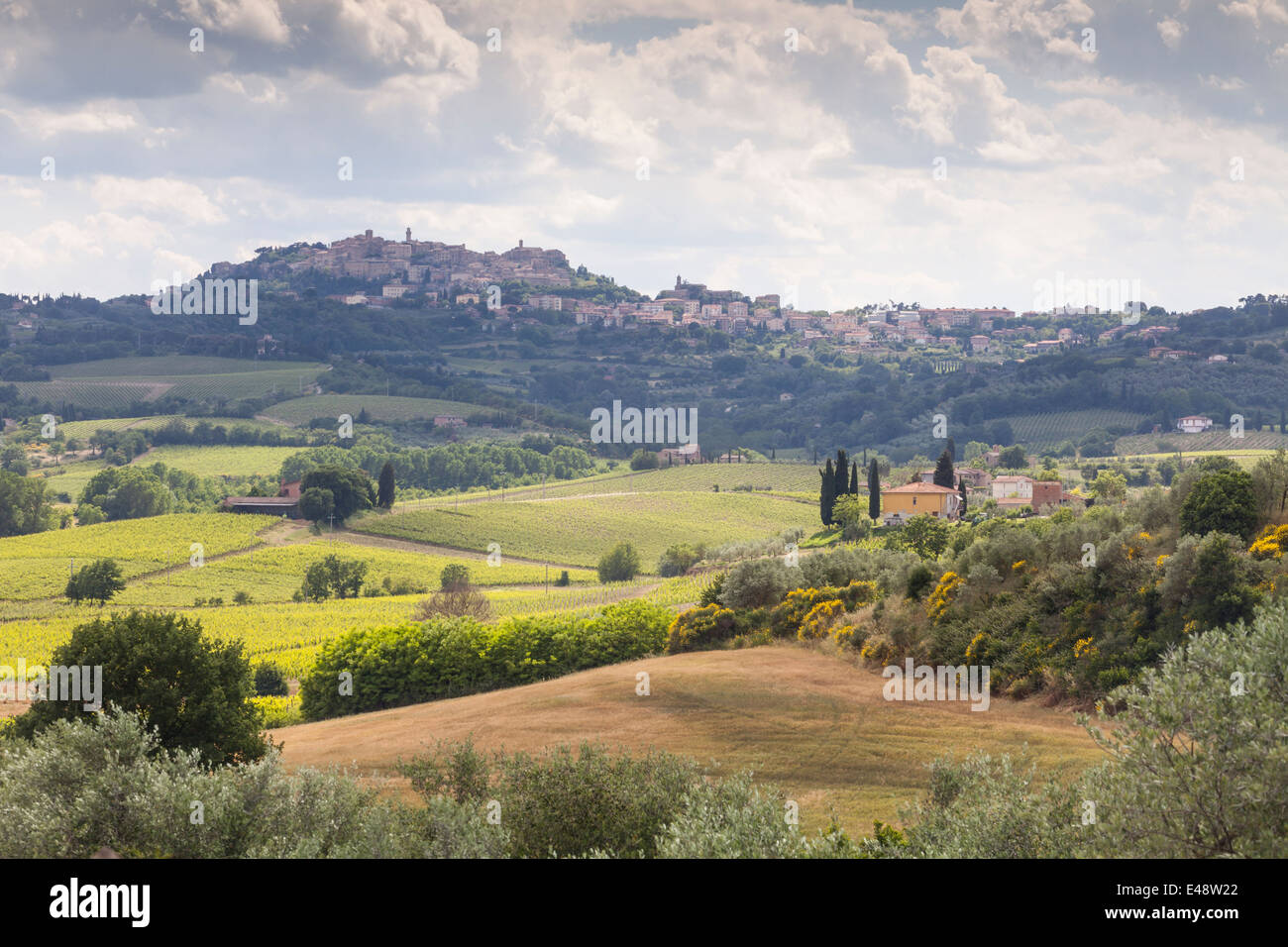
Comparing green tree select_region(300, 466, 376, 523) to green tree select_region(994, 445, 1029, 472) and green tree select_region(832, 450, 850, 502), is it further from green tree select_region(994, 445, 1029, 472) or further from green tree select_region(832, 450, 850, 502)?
green tree select_region(994, 445, 1029, 472)

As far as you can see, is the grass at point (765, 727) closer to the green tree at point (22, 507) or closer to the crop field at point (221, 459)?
the green tree at point (22, 507)

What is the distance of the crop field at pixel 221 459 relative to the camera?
149 meters

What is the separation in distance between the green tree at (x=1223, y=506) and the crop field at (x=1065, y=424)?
137 m

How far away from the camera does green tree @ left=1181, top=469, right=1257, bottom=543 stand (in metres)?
28.3

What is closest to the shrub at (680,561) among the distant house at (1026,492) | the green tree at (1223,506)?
the distant house at (1026,492)

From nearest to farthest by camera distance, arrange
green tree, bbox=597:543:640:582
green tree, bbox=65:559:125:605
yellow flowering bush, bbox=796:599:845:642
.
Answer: yellow flowering bush, bbox=796:599:845:642, green tree, bbox=65:559:125:605, green tree, bbox=597:543:640:582

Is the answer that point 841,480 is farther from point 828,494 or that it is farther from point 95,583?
point 95,583

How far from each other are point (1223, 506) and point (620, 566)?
204 feet

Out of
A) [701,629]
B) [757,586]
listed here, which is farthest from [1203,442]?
[701,629]

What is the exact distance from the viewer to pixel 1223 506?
28500mm

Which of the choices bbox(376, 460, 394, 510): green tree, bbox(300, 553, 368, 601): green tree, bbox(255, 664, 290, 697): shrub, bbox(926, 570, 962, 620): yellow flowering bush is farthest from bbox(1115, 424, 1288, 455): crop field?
bbox(255, 664, 290, 697): shrub

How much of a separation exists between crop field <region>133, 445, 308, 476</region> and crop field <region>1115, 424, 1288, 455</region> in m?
117
